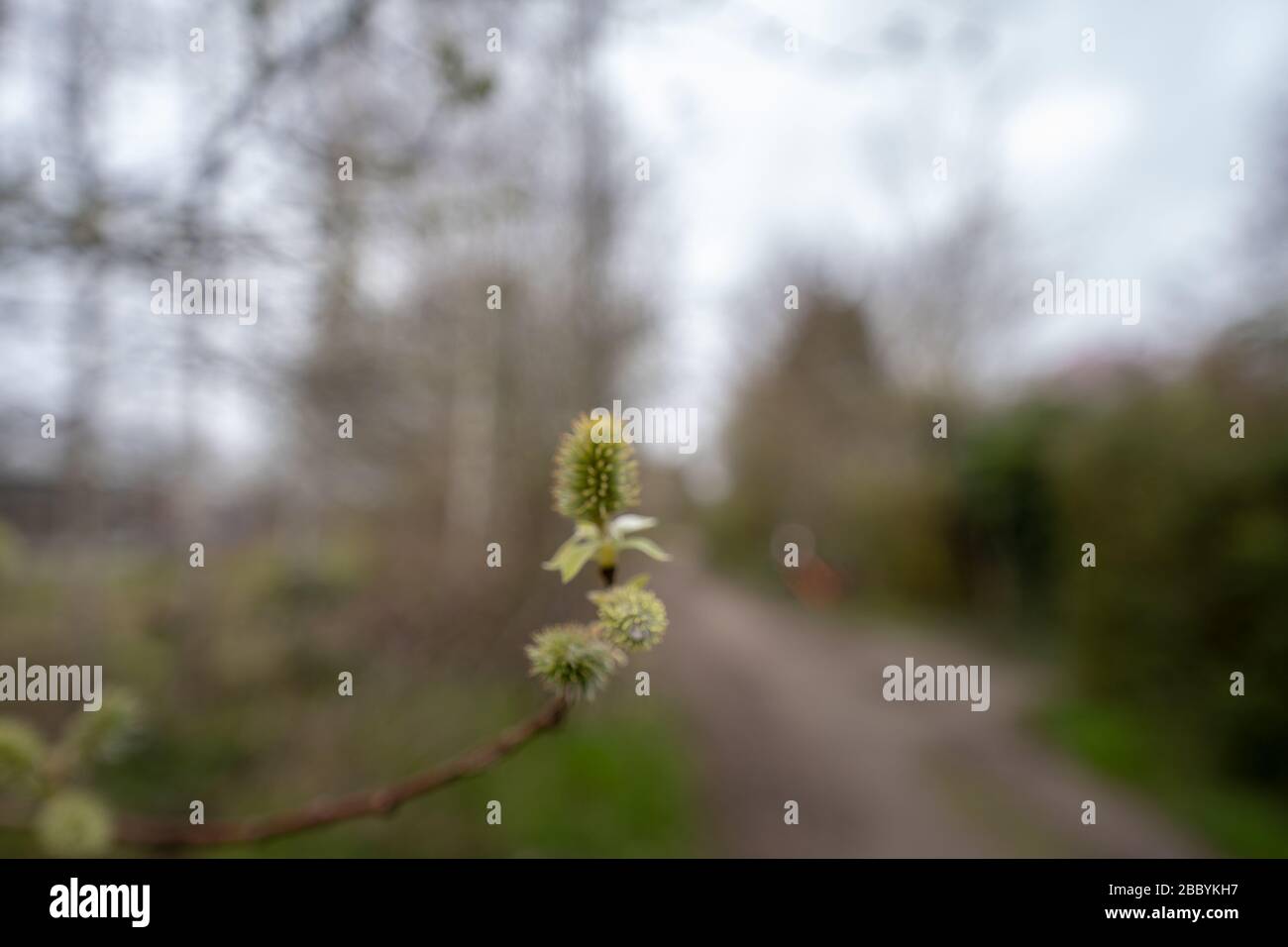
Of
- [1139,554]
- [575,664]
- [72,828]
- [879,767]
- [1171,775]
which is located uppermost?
[1139,554]

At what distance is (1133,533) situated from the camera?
25.1 ft

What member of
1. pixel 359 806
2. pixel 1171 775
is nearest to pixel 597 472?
pixel 359 806

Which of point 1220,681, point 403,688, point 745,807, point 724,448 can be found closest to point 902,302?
point 724,448

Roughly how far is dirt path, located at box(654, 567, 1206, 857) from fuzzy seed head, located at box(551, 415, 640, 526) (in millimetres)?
3084

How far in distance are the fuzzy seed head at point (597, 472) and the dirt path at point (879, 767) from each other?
10.1 ft

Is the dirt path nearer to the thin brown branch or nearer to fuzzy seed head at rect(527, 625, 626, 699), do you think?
the thin brown branch

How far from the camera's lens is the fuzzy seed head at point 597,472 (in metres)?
1.11

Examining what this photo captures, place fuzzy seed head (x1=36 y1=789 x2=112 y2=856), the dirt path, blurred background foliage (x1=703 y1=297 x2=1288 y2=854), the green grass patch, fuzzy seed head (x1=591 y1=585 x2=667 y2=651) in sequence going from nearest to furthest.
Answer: fuzzy seed head (x1=591 y1=585 x2=667 y2=651), fuzzy seed head (x1=36 y1=789 x2=112 y2=856), the green grass patch, blurred background foliage (x1=703 y1=297 x2=1288 y2=854), the dirt path

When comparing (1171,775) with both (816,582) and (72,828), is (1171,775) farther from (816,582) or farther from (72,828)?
(816,582)

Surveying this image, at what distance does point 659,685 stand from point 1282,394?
786 cm

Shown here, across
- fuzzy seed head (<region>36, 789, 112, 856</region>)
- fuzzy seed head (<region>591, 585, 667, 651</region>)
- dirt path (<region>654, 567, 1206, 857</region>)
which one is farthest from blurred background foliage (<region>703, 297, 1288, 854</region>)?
fuzzy seed head (<region>36, 789, 112, 856</region>)

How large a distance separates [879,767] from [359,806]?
8322 mm

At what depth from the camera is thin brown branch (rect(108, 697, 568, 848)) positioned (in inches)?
43.3

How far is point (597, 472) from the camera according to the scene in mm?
1117
